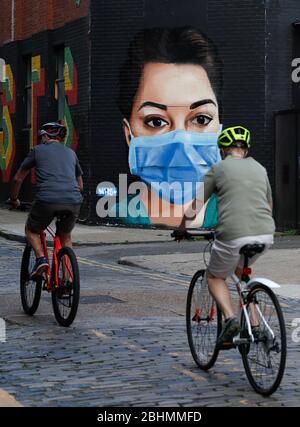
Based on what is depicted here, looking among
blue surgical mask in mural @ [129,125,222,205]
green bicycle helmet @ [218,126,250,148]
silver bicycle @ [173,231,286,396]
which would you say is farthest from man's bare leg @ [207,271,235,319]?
blue surgical mask in mural @ [129,125,222,205]

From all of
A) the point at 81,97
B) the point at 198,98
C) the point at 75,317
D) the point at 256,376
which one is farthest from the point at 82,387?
the point at 81,97

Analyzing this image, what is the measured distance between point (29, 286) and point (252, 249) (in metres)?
4.10

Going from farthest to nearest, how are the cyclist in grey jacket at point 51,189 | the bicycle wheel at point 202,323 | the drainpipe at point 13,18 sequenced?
1. the drainpipe at point 13,18
2. the cyclist in grey jacket at point 51,189
3. the bicycle wheel at point 202,323

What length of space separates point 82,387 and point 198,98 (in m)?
16.0

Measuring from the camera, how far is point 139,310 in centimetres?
1128

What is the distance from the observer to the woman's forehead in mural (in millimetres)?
22797

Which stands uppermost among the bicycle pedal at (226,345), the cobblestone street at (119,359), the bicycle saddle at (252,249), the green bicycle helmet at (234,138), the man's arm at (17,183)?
the green bicycle helmet at (234,138)

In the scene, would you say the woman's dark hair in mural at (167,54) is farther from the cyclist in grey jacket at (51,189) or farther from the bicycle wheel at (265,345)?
the bicycle wheel at (265,345)

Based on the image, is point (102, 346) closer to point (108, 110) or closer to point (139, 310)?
point (139, 310)

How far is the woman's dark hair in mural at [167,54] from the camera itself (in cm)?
2298

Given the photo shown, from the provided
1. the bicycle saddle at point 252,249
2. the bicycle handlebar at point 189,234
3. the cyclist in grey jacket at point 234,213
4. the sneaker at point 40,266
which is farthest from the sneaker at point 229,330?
the sneaker at point 40,266

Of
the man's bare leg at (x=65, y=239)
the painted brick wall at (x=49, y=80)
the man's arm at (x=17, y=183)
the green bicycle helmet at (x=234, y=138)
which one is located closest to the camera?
the green bicycle helmet at (x=234, y=138)

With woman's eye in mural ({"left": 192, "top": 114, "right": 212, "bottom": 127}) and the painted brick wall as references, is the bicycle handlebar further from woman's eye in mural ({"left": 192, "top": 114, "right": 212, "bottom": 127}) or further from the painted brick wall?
the painted brick wall

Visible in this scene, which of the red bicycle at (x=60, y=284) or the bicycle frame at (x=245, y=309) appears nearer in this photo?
the bicycle frame at (x=245, y=309)
